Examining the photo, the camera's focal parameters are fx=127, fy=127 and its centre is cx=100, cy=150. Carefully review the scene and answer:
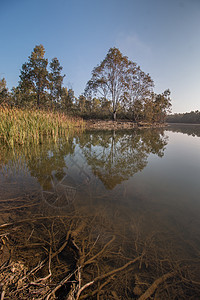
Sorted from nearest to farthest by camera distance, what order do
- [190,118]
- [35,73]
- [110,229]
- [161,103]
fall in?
[110,229]
[35,73]
[161,103]
[190,118]

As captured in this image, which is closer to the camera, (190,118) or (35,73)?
(35,73)

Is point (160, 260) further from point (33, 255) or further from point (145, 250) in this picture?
point (33, 255)

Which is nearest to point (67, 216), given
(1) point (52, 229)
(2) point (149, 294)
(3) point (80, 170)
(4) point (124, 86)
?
(1) point (52, 229)

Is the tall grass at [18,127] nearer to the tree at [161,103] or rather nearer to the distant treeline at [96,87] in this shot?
the distant treeline at [96,87]

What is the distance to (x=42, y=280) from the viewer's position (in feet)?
2.46

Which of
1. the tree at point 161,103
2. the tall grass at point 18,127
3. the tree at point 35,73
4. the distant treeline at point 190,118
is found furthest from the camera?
the distant treeline at point 190,118

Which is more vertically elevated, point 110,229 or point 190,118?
point 190,118

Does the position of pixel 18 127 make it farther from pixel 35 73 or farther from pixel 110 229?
pixel 35 73

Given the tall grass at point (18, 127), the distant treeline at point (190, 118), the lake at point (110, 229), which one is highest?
the distant treeline at point (190, 118)

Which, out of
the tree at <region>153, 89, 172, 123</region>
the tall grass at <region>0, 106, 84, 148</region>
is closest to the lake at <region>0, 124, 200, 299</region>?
the tall grass at <region>0, 106, 84, 148</region>

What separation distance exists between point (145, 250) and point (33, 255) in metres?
0.84

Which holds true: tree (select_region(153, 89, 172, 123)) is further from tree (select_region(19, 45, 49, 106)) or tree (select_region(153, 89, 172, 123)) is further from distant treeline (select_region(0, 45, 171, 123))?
tree (select_region(19, 45, 49, 106))

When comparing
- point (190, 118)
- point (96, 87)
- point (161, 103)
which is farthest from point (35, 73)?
point (190, 118)

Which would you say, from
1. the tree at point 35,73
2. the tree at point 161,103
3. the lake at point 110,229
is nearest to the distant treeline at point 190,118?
the tree at point 161,103
